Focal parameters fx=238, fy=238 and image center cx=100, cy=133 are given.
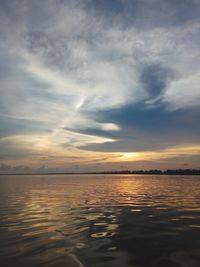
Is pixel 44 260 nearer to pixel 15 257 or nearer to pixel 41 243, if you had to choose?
pixel 15 257

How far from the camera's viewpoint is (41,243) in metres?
11.5

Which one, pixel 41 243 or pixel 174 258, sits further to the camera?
pixel 41 243

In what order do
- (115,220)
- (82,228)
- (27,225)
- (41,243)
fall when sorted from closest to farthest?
(41,243), (82,228), (27,225), (115,220)

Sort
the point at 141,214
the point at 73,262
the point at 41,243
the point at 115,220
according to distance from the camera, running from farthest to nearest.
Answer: the point at 141,214 → the point at 115,220 → the point at 41,243 → the point at 73,262

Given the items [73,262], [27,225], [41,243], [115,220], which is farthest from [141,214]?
[73,262]

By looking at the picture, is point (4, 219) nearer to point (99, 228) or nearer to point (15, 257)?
point (99, 228)

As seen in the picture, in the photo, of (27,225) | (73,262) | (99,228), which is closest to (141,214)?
(99,228)

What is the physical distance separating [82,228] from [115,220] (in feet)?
11.5

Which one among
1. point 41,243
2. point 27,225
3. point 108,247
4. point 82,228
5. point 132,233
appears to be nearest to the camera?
point 108,247

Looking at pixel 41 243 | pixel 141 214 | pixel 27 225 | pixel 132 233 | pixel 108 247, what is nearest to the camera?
pixel 108 247

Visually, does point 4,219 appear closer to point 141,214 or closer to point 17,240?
point 17,240

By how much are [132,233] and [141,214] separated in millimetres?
6338

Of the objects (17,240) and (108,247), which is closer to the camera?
(108,247)

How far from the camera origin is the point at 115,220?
1708 cm
